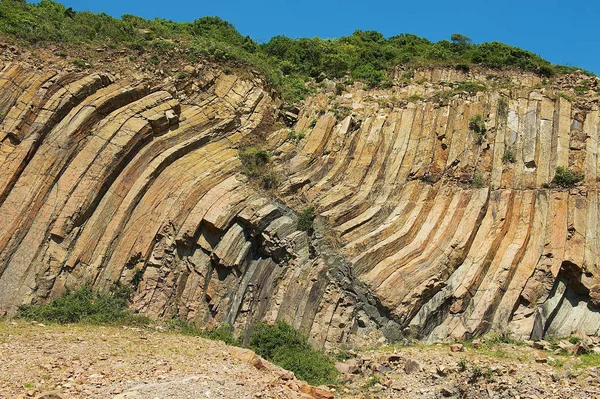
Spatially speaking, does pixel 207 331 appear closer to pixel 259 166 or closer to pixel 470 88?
pixel 259 166

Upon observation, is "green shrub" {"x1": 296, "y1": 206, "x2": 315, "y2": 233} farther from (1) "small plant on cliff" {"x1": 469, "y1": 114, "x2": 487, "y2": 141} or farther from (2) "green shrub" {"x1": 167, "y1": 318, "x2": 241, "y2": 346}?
(1) "small plant on cliff" {"x1": 469, "y1": 114, "x2": 487, "y2": 141}

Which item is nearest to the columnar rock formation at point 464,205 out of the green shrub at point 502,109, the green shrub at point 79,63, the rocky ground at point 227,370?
the green shrub at point 502,109

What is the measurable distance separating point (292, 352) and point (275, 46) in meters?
19.1

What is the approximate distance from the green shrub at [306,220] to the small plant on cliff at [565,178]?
7836 mm

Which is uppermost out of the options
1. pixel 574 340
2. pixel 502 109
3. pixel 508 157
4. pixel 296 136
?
pixel 502 109

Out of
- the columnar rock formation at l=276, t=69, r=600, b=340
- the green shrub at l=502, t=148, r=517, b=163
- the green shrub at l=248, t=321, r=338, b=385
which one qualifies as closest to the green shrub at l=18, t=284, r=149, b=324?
the green shrub at l=248, t=321, r=338, b=385

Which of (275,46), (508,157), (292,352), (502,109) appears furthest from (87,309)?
(275,46)

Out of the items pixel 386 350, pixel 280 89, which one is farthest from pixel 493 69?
pixel 386 350

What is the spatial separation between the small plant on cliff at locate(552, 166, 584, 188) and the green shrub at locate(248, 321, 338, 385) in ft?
31.5

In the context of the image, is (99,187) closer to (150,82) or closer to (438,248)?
(150,82)

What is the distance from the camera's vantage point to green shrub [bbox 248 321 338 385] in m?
13.6

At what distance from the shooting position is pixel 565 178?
18594mm

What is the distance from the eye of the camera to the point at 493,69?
A: 2753cm

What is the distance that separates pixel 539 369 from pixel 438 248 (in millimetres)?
5213
